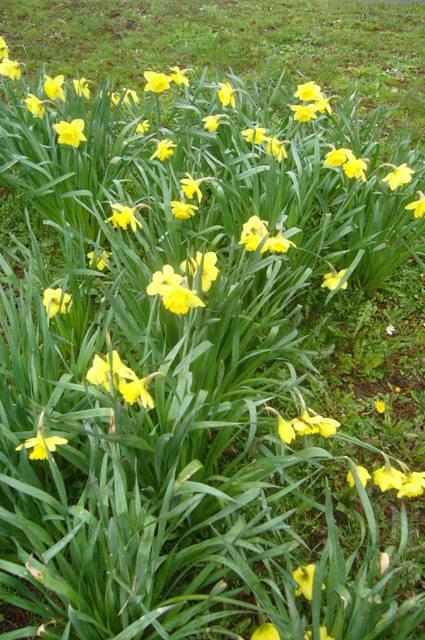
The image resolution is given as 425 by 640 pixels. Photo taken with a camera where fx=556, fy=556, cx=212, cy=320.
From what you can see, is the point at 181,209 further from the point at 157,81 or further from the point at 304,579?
the point at 304,579

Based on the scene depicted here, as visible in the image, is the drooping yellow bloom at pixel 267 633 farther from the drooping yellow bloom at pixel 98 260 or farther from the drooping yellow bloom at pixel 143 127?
the drooping yellow bloom at pixel 143 127

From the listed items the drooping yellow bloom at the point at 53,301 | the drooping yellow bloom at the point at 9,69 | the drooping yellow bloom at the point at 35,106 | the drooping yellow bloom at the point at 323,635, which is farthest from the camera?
the drooping yellow bloom at the point at 9,69

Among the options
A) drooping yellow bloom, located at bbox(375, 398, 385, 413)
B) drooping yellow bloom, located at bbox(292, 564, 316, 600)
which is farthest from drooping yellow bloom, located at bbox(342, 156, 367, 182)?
drooping yellow bloom, located at bbox(292, 564, 316, 600)

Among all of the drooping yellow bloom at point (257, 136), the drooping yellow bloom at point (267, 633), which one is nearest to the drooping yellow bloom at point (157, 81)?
the drooping yellow bloom at point (257, 136)

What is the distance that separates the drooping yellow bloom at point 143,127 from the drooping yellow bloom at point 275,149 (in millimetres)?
855

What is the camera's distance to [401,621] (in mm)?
1495

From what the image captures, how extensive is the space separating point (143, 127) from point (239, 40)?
3577 mm

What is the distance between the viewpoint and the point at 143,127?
3322 mm

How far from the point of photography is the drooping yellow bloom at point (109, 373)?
1.53m

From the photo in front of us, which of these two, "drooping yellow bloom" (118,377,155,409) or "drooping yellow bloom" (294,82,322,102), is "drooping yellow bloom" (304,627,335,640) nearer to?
"drooping yellow bloom" (118,377,155,409)

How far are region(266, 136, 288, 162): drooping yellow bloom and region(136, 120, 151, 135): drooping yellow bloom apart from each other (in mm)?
855

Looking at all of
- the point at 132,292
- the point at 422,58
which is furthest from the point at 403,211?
the point at 422,58

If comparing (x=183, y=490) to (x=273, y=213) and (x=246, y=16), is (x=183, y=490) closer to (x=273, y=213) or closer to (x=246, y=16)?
(x=273, y=213)

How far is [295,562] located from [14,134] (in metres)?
2.47
